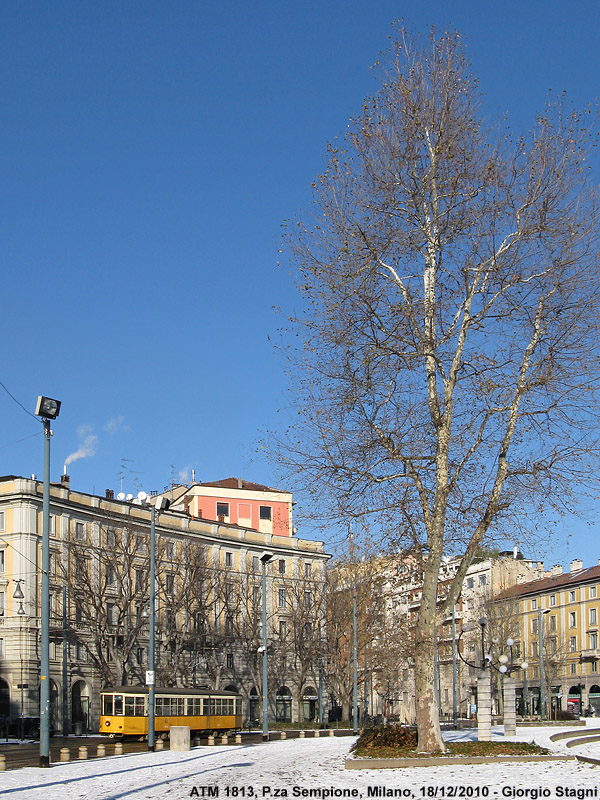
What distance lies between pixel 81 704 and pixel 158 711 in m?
22.6

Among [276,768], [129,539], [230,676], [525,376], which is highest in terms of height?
[525,376]

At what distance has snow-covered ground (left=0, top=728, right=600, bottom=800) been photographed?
54.3ft

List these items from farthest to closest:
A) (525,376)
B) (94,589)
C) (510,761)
A: 1. (94,589)
2. (525,376)
3. (510,761)

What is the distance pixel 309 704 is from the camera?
79.7 meters

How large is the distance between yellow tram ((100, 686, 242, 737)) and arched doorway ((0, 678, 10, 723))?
720 inches

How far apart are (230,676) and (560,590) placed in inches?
1377

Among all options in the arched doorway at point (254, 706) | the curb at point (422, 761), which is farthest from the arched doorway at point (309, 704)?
the curb at point (422, 761)

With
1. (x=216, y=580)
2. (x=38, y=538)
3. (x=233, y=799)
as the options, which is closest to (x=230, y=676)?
(x=216, y=580)

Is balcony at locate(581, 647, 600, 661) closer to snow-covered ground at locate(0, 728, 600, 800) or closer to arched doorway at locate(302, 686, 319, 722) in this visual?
arched doorway at locate(302, 686, 319, 722)

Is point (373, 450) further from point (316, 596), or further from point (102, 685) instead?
point (316, 596)

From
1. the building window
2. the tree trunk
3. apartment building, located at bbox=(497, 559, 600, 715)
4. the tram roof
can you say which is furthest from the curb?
the building window

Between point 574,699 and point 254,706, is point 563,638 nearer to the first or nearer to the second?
point 574,699

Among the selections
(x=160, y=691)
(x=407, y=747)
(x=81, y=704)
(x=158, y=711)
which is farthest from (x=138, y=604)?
(x=407, y=747)

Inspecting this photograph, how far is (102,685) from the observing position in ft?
205
